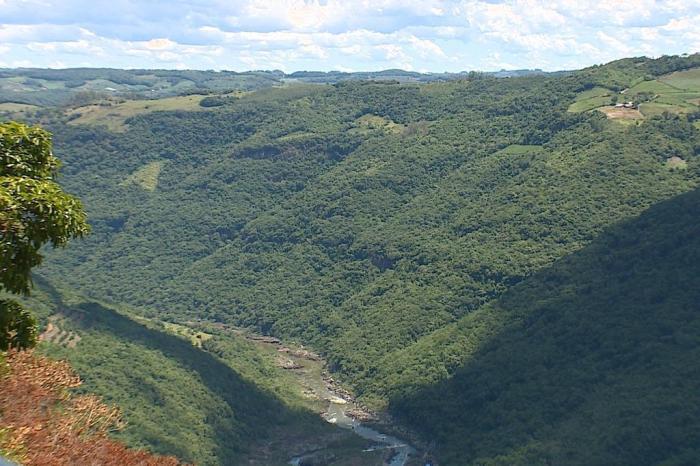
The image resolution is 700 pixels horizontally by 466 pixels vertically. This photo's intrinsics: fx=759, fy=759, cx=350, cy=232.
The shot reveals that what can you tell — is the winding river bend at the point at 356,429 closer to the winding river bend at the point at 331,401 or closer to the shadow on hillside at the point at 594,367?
the winding river bend at the point at 331,401

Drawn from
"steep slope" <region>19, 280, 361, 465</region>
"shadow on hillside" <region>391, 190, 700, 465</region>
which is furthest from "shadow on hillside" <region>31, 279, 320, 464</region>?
"shadow on hillside" <region>391, 190, 700, 465</region>

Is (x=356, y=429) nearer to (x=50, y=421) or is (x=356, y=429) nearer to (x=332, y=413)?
(x=332, y=413)

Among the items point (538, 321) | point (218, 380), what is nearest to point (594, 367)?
point (538, 321)

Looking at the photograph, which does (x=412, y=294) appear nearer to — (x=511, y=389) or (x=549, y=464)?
(x=511, y=389)

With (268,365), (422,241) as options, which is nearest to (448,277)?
(422,241)

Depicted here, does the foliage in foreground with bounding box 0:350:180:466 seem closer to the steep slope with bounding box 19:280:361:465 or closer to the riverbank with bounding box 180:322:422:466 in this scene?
the steep slope with bounding box 19:280:361:465

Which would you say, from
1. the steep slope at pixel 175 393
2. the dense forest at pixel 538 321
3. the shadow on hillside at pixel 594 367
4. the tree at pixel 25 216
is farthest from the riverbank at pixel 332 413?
the tree at pixel 25 216
